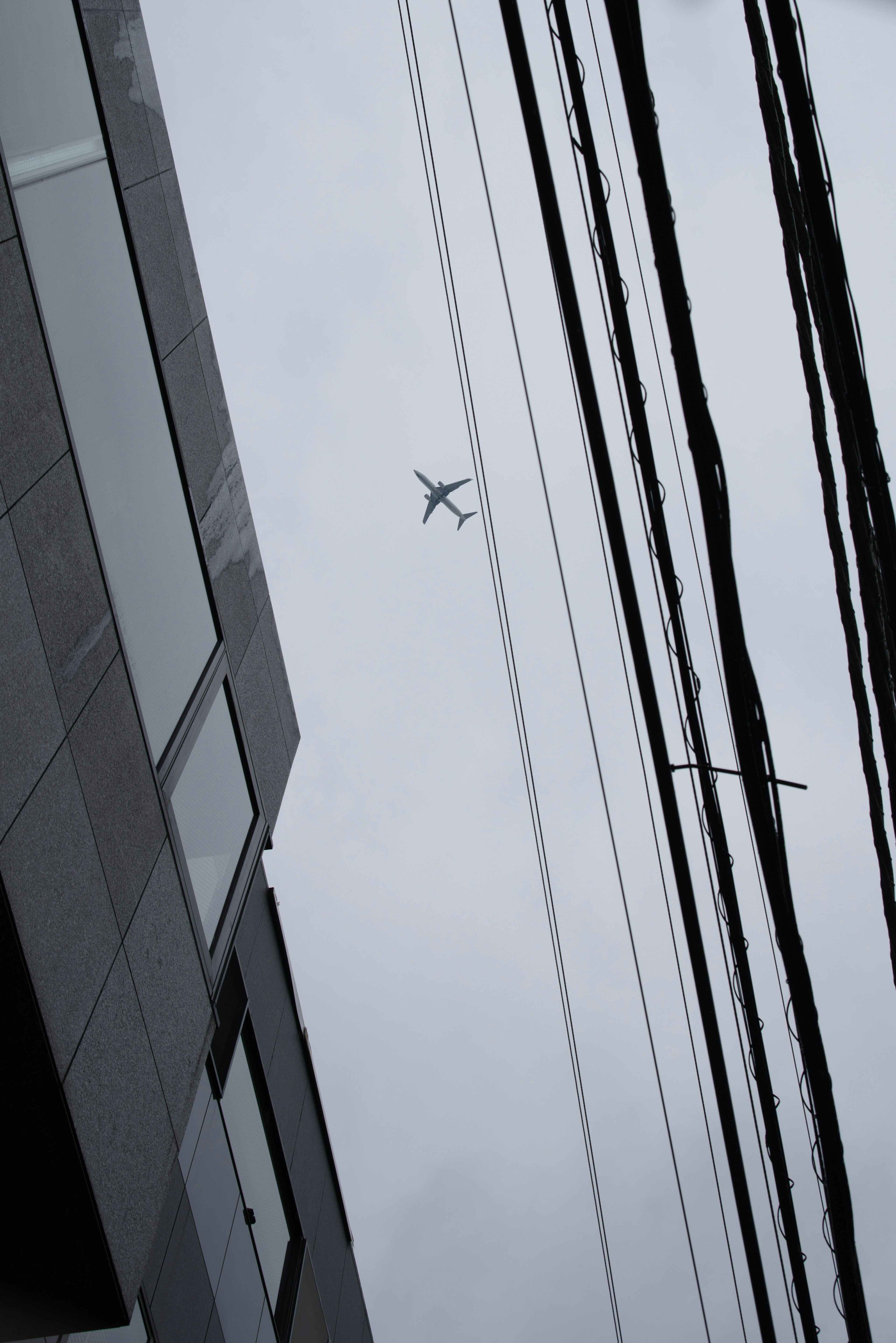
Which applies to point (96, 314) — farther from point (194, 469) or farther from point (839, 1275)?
point (839, 1275)

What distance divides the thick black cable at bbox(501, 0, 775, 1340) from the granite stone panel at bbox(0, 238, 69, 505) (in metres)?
3.56

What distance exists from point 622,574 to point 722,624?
484mm

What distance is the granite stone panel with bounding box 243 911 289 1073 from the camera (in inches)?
400

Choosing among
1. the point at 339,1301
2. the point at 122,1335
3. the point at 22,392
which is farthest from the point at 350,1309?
the point at 22,392

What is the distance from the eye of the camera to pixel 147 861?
6188 millimetres

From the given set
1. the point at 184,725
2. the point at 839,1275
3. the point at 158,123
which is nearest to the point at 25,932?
the point at 184,725

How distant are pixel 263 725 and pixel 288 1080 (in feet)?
15.4

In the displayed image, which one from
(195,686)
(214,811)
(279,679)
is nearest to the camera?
(195,686)

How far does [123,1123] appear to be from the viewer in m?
5.35

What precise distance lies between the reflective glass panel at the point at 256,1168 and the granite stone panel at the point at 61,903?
419 cm

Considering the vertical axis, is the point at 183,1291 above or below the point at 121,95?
below

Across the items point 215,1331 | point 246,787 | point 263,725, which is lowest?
point 215,1331

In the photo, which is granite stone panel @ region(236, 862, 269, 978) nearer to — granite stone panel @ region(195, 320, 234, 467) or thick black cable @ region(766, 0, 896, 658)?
granite stone panel @ region(195, 320, 234, 467)

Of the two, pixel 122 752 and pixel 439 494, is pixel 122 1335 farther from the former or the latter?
pixel 439 494
